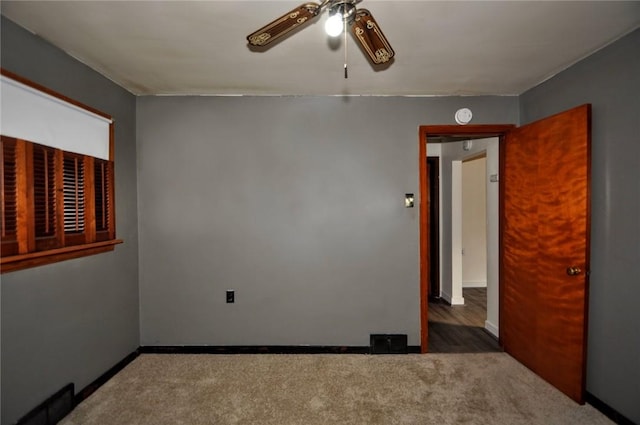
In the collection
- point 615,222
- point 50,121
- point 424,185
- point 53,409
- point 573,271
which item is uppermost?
point 50,121

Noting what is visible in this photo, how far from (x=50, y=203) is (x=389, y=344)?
2809mm

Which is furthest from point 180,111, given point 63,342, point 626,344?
point 626,344

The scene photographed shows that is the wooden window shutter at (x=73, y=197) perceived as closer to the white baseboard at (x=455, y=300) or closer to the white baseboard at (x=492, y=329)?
the white baseboard at (x=492, y=329)

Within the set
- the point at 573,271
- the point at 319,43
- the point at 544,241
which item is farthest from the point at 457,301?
the point at 319,43

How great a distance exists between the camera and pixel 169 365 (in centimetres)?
282

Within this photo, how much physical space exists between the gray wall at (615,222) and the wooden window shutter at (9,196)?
3508mm

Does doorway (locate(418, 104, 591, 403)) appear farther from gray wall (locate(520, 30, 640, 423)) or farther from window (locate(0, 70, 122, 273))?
window (locate(0, 70, 122, 273))

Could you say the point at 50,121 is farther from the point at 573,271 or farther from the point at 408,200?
the point at 573,271

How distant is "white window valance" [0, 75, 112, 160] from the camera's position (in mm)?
1690

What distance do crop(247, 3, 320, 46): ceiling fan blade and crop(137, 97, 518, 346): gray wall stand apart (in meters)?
1.61

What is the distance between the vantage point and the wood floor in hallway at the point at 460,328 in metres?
3.16

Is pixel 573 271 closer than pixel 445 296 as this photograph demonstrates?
Yes

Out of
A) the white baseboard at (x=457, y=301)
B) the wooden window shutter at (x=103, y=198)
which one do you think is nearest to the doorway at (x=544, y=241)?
the white baseboard at (x=457, y=301)

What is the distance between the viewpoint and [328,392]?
2406mm
